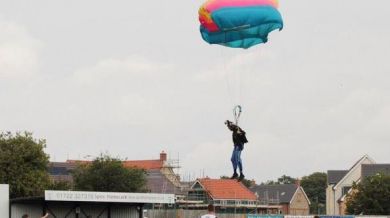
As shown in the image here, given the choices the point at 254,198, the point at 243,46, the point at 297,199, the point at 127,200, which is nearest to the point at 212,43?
the point at 243,46

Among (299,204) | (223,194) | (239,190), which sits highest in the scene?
(239,190)

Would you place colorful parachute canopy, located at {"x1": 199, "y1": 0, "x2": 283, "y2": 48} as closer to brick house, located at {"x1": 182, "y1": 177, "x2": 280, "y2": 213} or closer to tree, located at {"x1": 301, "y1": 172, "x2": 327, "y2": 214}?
brick house, located at {"x1": 182, "y1": 177, "x2": 280, "y2": 213}

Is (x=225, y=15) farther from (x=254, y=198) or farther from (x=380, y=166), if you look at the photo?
(x=254, y=198)

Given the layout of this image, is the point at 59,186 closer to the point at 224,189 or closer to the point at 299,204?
the point at 224,189

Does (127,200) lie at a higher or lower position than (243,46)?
lower

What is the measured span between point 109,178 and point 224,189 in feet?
115

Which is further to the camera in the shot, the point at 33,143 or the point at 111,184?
the point at 111,184

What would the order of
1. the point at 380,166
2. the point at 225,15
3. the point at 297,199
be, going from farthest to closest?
the point at 297,199, the point at 380,166, the point at 225,15

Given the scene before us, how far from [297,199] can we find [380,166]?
26.6m

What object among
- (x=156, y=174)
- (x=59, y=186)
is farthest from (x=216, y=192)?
(x=59, y=186)

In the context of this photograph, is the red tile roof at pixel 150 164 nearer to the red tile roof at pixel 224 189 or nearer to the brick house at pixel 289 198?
the red tile roof at pixel 224 189

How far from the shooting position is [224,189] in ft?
360

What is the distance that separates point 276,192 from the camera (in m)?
121

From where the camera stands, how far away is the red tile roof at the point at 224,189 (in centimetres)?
10644
